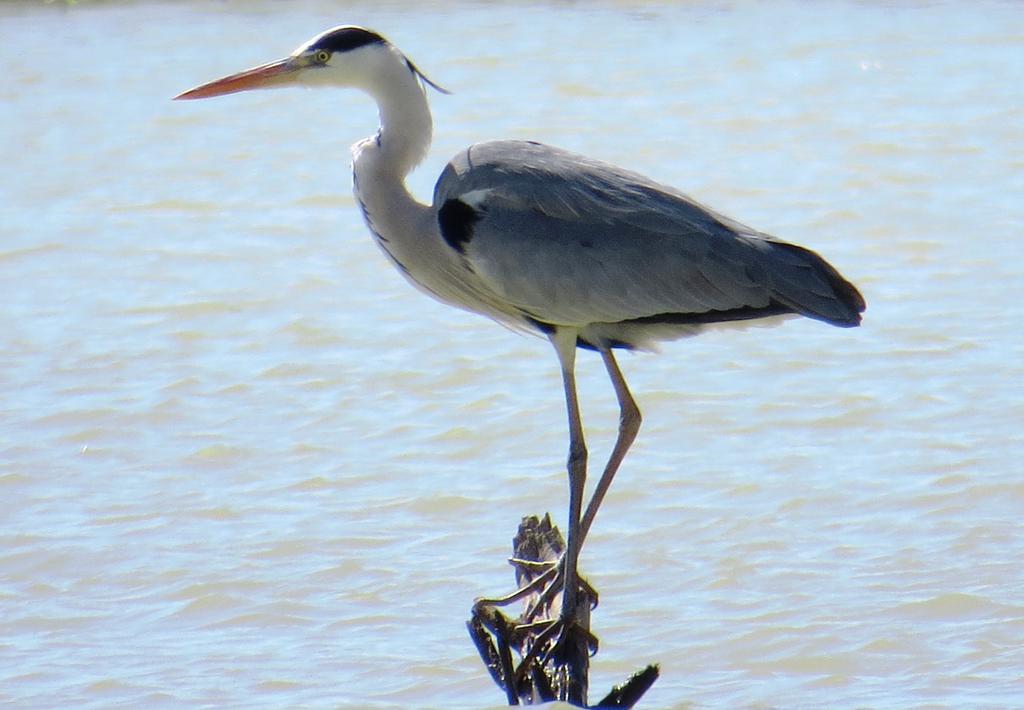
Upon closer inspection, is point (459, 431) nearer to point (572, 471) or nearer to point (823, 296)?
point (572, 471)

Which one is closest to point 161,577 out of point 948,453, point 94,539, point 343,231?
point 94,539

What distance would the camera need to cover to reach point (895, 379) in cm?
860

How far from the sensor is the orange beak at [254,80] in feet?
17.7

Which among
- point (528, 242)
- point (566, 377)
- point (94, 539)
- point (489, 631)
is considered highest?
point (528, 242)

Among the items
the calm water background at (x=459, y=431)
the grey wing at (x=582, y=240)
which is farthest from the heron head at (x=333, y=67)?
the calm water background at (x=459, y=431)

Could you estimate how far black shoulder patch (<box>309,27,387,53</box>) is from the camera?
5.44 meters

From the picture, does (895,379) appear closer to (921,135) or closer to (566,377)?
(566,377)

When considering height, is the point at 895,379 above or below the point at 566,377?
below

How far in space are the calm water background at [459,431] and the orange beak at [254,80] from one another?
6.58ft

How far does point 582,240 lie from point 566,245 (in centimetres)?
5

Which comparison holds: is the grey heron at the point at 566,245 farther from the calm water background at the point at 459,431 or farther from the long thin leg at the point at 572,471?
the calm water background at the point at 459,431

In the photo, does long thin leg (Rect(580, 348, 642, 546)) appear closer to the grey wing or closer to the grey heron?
the grey heron

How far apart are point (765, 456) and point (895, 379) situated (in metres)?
1.22

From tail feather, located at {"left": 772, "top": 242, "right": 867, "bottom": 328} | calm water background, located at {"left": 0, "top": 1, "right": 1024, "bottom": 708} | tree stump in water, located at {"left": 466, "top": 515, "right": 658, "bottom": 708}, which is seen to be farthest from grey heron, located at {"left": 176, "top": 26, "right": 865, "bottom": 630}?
calm water background, located at {"left": 0, "top": 1, "right": 1024, "bottom": 708}
